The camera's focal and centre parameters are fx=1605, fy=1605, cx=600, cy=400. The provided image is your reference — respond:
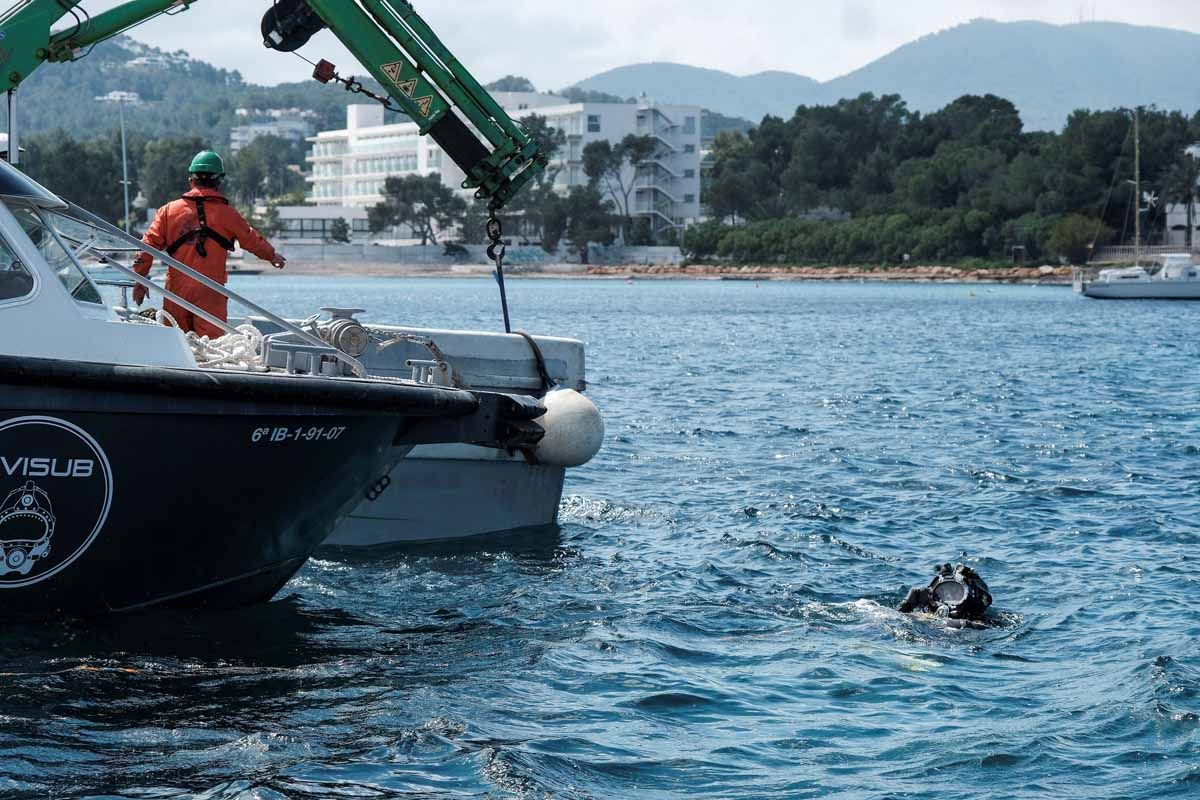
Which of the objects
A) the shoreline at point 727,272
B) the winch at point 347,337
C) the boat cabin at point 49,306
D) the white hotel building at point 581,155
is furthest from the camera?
the white hotel building at point 581,155

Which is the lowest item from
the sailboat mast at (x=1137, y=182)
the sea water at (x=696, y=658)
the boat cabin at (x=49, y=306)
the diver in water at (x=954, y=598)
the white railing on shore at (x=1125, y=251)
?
the sea water at (x=696, y=658)

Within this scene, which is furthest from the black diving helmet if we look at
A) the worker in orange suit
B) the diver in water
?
the worker in orange suit

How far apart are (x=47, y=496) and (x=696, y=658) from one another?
362 centimetres

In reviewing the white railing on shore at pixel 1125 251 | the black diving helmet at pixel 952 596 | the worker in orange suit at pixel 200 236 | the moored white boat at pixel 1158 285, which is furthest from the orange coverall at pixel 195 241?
the white railing on shore at pixel 1125 251

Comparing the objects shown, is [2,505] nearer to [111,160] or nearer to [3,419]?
[3,419]

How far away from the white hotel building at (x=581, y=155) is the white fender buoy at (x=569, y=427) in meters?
137

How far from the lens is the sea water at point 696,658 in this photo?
7.12 meters

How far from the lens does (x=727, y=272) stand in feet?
427

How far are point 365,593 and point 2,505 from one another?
3097 millimetres

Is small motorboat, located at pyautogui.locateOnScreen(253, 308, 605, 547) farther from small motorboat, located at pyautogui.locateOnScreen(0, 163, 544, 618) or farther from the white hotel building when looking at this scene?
the white hotel building

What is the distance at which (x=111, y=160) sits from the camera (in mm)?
104625

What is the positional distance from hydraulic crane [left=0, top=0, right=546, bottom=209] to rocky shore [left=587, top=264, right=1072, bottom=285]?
96371 mm

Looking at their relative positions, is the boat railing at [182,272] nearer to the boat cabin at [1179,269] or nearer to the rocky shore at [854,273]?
the boat cabin at [1179,269]

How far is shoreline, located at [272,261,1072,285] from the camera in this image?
358 ft
